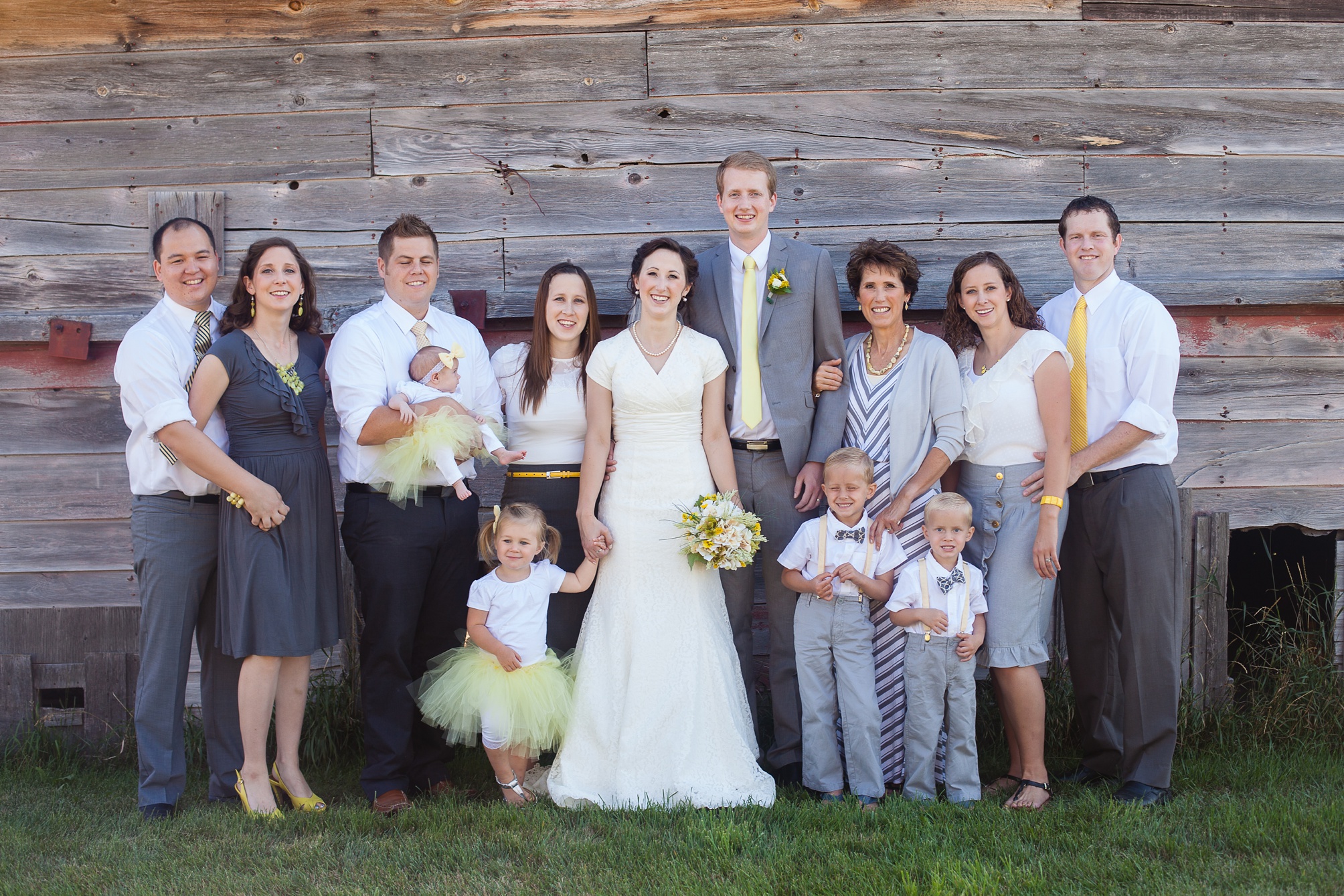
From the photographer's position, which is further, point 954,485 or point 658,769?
point 954,485

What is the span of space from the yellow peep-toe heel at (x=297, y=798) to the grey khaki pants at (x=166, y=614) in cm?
35

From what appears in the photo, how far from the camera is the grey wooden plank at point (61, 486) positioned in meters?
4.83

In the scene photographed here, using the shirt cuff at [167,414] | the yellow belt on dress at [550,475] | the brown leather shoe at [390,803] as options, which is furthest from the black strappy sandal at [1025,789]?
the shirt cuff at [167,414]

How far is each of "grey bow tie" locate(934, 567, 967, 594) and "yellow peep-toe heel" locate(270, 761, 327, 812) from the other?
2556 mm

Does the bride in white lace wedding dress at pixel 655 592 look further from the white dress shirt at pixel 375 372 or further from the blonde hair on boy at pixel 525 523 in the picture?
the white dress shirt at pixel 375 372

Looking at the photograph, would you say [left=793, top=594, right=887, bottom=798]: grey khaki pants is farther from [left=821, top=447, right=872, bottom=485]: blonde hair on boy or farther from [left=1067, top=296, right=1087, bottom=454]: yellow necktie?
[left=1067, top=296, right=1087, bottom=454]: yellow necktie

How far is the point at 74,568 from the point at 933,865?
4.27 metres

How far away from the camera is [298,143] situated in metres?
4.86

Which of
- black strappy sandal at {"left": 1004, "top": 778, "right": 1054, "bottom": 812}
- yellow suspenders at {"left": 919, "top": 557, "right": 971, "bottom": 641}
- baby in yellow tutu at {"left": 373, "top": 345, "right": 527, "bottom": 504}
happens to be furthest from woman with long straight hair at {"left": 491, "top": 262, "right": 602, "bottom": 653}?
black strappy sandal at {"left": 1004, "top": 778, "right": 1054, "bottom": 812}

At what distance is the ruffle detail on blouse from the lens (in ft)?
12.2

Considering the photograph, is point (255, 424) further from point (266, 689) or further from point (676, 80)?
point (676, 80)

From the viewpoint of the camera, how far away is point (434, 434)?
3.73 meters

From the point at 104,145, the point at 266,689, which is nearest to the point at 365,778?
the point at 266,689

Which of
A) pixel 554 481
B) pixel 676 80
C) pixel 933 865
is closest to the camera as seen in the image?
pixel 933 865
